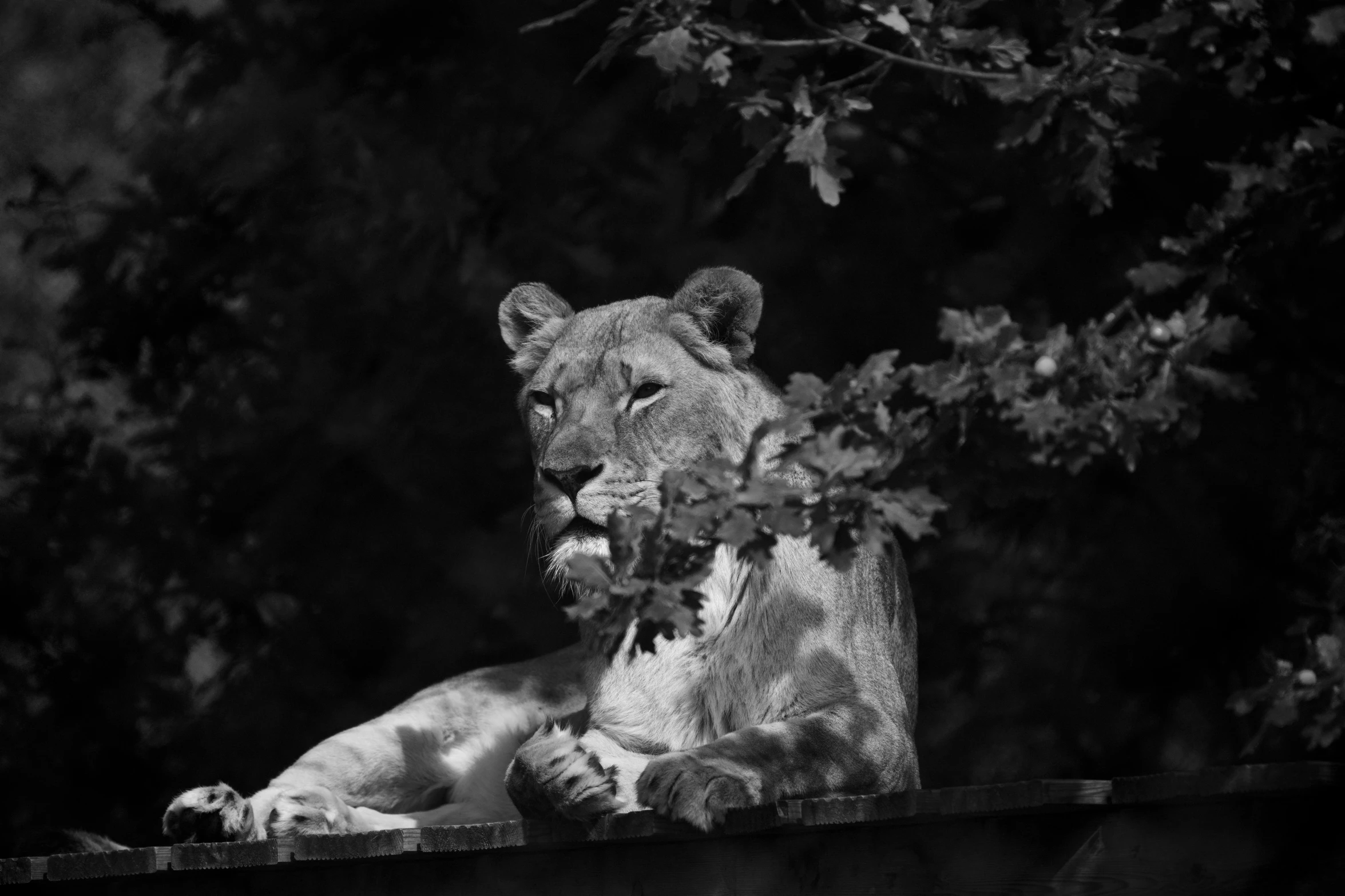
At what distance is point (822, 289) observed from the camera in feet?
24.5

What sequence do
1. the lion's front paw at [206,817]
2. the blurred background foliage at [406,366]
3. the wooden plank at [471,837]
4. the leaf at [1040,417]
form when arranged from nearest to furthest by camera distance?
the leaf at [1040,417] → the wooden plank at [471,837] → the lion's front paw at [206,817] → the blurred background foliage at [406,366]

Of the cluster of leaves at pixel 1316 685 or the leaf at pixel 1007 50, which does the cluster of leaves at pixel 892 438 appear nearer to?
the cluster of leaves at pixel 1316 685

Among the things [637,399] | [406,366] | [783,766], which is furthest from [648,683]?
[406,366]

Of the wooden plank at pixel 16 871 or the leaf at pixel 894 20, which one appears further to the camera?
the leaf at pixel 894 20

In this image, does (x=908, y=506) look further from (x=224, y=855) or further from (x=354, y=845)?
(x=224, y=855)

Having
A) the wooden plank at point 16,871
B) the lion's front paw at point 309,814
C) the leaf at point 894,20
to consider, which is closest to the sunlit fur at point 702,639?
the lion's front paw at point 309,814

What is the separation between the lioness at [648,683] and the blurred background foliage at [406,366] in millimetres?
1653

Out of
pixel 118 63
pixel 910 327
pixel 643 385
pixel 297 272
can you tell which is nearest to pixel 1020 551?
pixel 910 327

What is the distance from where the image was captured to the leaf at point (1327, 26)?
4207 millimetres

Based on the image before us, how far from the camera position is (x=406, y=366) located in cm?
781

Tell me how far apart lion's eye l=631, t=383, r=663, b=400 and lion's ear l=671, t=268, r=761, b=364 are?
314 millimetres

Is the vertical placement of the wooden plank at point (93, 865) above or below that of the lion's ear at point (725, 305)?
below

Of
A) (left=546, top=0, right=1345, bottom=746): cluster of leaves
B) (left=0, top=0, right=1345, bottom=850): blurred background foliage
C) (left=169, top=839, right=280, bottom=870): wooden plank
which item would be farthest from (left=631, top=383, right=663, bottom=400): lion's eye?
(left=0, top=0, right=1345, bottom=850): blurred background foliage

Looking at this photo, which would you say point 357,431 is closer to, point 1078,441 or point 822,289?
point 822,289
